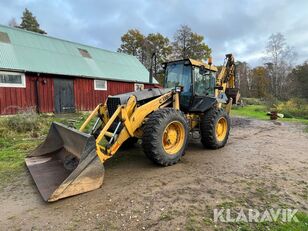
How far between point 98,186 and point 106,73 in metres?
12.7

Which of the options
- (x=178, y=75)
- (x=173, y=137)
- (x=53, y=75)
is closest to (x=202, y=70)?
(x=178, y=75)

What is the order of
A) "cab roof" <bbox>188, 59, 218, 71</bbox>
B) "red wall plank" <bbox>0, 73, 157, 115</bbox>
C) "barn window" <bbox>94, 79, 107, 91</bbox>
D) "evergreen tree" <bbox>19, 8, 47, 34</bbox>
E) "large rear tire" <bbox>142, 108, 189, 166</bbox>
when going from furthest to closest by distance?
1. "evergreen tree" <bbox>19, 8, 47, 34</bbox>
2. "barn window" <bbox>94, 79, 107, 91</bbox>
3. "red wall plank" <bbox>0, 73, 157, 115</bbox>
4. "cab roof" <bbox>188, 59, 218, 71</bbox>
5. "large rear tire" <bbox>142, 108, 189, 166</bbox>

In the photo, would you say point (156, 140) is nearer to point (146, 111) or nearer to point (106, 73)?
point (146, 111)

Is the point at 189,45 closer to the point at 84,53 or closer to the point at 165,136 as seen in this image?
the point at 84,53

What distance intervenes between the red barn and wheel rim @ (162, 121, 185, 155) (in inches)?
355

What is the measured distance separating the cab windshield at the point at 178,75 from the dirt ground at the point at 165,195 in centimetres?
201

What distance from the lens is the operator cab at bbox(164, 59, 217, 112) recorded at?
5.82 meters

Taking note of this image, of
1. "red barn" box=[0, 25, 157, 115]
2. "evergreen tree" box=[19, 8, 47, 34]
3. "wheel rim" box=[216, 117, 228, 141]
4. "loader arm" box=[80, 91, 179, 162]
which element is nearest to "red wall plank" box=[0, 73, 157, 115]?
"red barn" box=[0, 25, 157, 115]

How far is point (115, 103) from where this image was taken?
184 inches

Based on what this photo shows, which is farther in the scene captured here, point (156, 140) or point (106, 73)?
point (106, 73)

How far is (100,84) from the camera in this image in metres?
14.7

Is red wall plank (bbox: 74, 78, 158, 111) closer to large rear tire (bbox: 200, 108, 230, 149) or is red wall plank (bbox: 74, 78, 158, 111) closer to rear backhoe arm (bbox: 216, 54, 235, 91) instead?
rear backhoe arm (bbox: 216, 54, 235, 91)

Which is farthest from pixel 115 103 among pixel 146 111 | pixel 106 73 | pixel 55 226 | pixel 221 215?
pixel 106 73

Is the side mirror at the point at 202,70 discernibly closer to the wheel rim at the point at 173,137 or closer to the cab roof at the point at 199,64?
the cab roof at the point at 199,64
